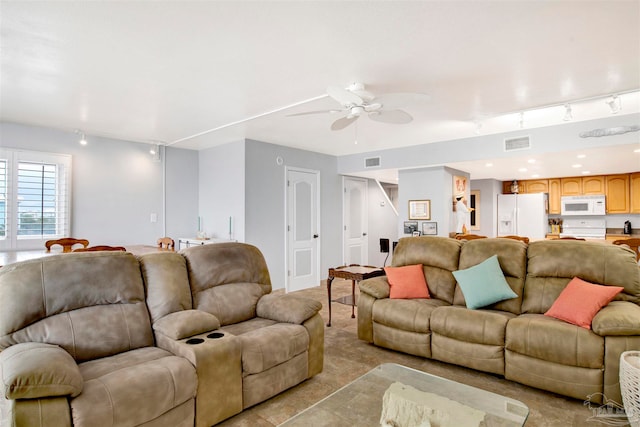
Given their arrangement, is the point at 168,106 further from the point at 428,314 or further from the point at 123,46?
the point at 428,314

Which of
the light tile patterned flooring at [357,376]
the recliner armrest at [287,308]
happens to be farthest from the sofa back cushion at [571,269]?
the recliner armrest at [287,308]

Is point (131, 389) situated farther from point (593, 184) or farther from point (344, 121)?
point (593, 184)

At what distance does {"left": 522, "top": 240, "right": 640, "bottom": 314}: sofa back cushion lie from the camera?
107 inches

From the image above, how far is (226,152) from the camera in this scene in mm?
5676

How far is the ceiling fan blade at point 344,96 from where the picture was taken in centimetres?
258

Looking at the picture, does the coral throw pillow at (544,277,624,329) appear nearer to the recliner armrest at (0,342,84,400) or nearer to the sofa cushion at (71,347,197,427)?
the sofa cushion at (71,347,197,427)

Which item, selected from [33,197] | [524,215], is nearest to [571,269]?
[524,215]

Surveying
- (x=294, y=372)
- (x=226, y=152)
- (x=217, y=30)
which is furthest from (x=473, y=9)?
(x=226, y=152)

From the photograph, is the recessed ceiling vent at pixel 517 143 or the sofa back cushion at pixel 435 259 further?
the recessed ceiling vent at pixel 517 143

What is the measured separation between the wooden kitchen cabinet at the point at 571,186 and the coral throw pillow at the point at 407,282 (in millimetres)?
5535

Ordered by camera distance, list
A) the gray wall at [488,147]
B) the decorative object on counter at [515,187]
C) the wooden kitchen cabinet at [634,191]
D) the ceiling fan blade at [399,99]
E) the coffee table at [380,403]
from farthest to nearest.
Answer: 1. the decorative object on counter at [515,187]
2. the wooden kitchen cabinet at [634,191]
3. the gray wall at [488,147]
4. the ceiling fan blade at [399,99]
5. the coffee table at [380,403]

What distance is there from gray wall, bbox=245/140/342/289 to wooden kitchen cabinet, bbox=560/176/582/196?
5059mm

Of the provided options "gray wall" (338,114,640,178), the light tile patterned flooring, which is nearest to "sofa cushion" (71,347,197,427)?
the light tile patterned flooring

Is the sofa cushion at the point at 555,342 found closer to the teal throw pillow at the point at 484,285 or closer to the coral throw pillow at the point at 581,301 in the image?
the coral throw pillow at the point at 581,301
